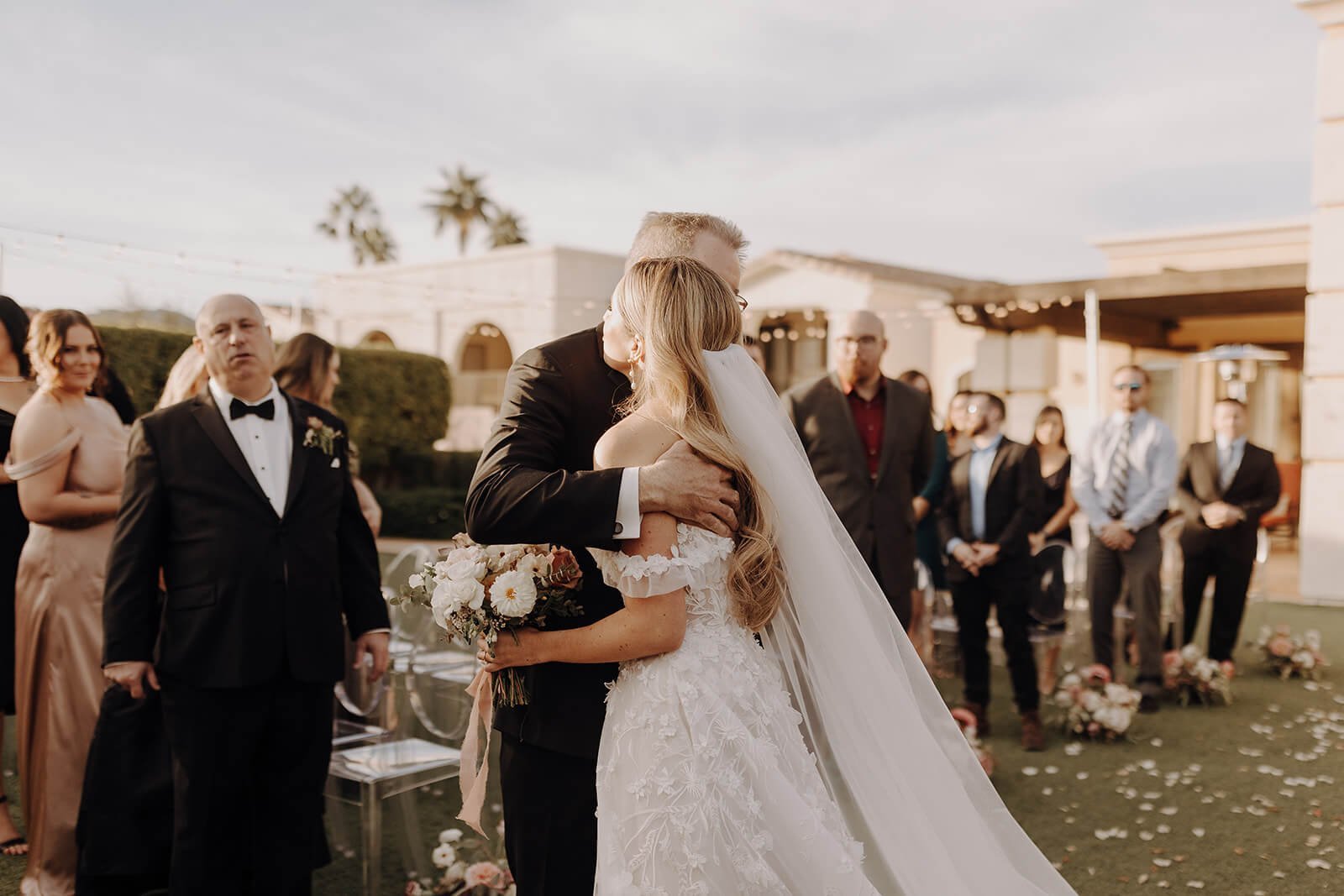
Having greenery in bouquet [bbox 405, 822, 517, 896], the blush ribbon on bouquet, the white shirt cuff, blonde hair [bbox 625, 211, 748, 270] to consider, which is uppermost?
blonde hair [bbox 625, 211, 748, 270]

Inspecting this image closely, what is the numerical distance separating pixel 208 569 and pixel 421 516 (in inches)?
587

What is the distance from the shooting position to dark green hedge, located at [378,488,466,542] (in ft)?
57.8

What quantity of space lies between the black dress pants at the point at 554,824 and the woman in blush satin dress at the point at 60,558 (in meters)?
2.25

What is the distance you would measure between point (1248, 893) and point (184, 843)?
3555mm

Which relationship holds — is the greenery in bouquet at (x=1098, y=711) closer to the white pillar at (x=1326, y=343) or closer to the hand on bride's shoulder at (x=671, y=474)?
the hand on bride's shoulder at (x=671, y=474)

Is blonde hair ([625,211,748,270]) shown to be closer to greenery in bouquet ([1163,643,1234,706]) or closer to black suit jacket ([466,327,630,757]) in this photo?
black suit jacket ([466,327,630,757])

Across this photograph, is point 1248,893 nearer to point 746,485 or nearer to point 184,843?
point 746,485

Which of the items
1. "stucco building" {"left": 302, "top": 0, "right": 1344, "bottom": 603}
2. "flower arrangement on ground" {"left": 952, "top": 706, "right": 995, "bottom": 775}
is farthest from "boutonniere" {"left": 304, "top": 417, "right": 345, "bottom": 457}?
"stucco building" {"left": 302, "top": 0, "right": 1344, "bottom": 603}

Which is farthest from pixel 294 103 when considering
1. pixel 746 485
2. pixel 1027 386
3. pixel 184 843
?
pixel 746 485

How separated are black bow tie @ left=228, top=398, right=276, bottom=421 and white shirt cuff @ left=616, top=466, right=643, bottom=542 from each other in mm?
1719

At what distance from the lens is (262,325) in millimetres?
3295

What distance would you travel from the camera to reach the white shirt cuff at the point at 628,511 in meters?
1.99

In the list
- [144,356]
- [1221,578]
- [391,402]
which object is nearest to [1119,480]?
[1221,578]

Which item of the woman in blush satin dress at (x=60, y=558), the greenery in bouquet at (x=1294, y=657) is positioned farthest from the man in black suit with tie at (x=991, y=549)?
the woman in blush satin dress at (x=60, y=558)
